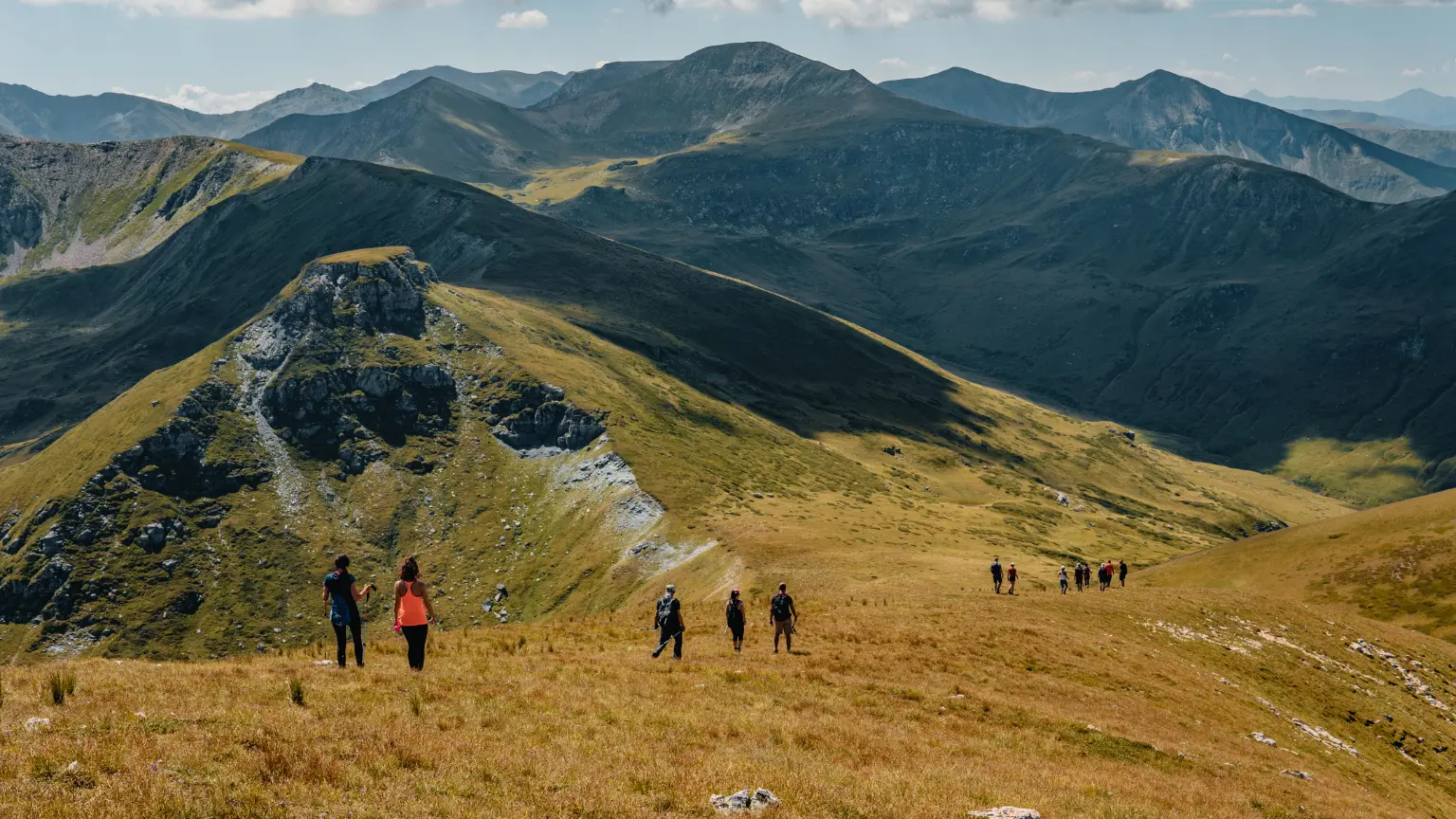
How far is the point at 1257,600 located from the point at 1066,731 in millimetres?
42543

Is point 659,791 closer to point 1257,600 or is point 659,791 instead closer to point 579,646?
point 579,646

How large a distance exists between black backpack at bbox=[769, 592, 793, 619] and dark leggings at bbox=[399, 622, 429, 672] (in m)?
15.3

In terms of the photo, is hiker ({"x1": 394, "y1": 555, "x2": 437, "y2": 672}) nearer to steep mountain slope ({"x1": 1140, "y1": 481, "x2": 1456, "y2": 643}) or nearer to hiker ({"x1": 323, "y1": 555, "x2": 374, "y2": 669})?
hiker ({"x1": 323, "y1": 555, "x2": 374, "y2": 669})

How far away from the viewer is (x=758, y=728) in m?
23.9

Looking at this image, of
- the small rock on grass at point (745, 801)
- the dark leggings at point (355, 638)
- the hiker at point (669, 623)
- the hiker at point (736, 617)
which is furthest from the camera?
the hiker at point (736, 617)

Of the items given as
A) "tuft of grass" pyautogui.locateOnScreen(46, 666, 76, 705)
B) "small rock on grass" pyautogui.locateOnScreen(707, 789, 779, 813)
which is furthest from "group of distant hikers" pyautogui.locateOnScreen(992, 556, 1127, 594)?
"tuft of grass" pyautogui.locateOnScreen(46, 666, 76, 705)

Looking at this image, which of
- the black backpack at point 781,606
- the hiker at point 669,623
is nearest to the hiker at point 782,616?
the black backpack at point 781,606

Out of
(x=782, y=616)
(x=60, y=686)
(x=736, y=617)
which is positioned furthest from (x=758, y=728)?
(x=60, y=686)

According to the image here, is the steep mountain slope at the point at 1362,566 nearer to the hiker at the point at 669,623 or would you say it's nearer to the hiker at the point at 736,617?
the hiker at the point at 736,617

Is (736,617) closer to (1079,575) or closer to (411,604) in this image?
(411,604)

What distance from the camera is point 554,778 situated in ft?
57.6

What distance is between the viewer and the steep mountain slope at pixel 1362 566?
8125 cm

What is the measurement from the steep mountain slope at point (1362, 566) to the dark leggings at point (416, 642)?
83.9 m

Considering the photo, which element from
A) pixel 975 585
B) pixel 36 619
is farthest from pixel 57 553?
pixel 975 585
